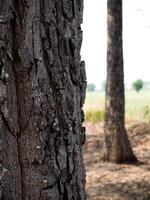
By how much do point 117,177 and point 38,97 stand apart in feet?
19.5

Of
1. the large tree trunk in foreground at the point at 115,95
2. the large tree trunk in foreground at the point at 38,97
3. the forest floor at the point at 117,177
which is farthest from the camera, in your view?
the large tree trunk in foreground at the point at 115,95

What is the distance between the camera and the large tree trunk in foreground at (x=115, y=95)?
28.2ft

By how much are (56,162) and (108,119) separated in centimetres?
704

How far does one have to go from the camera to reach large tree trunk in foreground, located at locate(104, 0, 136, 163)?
8602 mm

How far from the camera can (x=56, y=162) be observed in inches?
78.8

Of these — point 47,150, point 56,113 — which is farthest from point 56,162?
point 56,113

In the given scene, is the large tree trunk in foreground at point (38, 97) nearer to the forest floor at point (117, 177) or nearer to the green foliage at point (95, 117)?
the forest floor at point (117, 177)

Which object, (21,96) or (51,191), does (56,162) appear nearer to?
(51,191)

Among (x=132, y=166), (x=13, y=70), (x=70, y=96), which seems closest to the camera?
(x=13, y=70)

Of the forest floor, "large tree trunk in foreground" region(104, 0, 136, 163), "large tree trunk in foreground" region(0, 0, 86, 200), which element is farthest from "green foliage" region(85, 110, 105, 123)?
"large tree trunk in foreground" region(0, 0, 86, 200)

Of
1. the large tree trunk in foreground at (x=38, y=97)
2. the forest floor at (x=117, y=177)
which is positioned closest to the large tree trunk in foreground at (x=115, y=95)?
the forest floor at (x=117, y=177)

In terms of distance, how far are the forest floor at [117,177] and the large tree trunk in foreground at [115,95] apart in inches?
10.9

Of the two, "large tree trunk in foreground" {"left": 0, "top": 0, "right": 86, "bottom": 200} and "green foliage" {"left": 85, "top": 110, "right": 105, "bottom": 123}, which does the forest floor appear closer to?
"green foliage" {"left": 85, "top": 110, "right": 105, "bottom": 123}

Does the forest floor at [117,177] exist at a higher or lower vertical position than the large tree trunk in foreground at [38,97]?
lower
